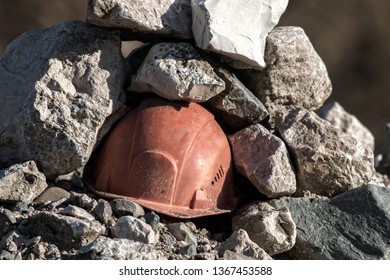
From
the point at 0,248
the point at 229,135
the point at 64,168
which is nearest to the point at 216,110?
the point at 229,135

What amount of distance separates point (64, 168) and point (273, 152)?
104cm

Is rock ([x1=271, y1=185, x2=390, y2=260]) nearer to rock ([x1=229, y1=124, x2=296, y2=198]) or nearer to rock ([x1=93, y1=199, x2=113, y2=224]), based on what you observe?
rock ([x1=229, y1=124, x2=296, y2=198])

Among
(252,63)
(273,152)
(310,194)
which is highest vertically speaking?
(252,63)

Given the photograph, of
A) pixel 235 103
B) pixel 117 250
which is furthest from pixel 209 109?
pixel 117 250

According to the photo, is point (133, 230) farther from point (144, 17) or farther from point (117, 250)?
point (144, 17)

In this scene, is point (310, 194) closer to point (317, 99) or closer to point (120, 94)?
point (317, 99)

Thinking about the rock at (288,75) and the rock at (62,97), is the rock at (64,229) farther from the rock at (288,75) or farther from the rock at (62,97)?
the rock at (288,75)

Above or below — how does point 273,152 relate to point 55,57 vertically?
below

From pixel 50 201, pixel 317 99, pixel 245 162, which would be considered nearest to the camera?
pixel 50 201

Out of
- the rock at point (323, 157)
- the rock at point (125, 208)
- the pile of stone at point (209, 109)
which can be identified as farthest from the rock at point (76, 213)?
the rock at point (323, 157)

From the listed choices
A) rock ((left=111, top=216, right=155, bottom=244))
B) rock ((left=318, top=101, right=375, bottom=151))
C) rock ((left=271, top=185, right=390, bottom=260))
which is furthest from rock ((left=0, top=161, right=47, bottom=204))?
rock ((left=318, top=101, right=375, bottom=151))

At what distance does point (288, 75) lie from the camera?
454 centimetres

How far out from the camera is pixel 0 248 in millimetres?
3643

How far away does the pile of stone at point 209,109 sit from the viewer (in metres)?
3.92
